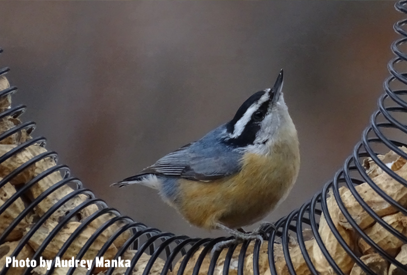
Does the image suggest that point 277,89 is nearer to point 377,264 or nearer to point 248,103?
point 248,103

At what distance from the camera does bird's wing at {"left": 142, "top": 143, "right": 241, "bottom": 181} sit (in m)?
1.25

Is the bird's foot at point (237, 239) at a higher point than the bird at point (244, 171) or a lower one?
lower

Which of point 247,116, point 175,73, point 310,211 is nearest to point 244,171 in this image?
point 247,116

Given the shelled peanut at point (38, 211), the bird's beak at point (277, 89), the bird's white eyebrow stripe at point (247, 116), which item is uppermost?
the bird's beak at point (277, 89)

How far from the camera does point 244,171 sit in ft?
3.97

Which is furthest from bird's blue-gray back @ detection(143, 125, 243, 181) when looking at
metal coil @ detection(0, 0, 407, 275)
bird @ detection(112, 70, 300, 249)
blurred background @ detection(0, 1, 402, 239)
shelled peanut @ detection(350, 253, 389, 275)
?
shelled peanut @ detection(350, 253, 389, 275)

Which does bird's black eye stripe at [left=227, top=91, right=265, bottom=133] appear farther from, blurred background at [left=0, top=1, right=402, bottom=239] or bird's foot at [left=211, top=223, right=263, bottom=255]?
blurred background at [left=0, top=1, right=402, bottom=239]

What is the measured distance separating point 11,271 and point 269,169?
66cm

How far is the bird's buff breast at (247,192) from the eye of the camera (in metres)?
1.20

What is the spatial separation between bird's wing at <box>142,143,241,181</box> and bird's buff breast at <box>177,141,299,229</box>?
23 mm

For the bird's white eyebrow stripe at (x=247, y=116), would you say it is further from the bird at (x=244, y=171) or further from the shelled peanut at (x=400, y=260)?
the shelled peanut at (x=400, y=260)

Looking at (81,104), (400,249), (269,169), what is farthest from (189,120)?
(400,249)

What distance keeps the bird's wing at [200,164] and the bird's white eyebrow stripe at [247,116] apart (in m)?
0.07

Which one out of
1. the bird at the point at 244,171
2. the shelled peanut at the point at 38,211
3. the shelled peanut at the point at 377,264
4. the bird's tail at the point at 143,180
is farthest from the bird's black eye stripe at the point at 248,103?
the shelled peanut at the point at 377,264
